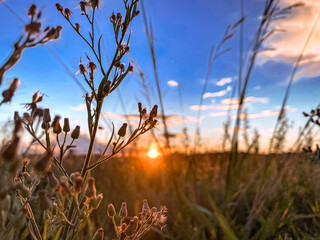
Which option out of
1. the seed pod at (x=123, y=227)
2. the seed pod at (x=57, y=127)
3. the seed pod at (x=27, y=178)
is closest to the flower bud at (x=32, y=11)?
the seed pod at (x=57, y=127)

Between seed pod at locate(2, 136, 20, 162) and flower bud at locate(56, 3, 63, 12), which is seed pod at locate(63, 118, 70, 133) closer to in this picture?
seed pod at locate(2, 136, 20, 162)

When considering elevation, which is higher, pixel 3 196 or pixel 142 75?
pixel 142 75

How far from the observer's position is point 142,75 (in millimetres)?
2594

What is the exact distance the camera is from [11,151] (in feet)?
2.72

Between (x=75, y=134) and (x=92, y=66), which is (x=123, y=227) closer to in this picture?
(x=75, y=134)

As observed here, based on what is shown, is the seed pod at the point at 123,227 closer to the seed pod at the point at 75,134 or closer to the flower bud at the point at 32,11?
the seed pod at the point at 75,134

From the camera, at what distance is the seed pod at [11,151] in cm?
82

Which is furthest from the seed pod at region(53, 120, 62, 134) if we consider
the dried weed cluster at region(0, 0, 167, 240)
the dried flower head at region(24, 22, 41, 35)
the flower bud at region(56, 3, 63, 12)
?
the flower bud at region(56, 3, 63, 12)

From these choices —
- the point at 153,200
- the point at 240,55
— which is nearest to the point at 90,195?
the point at 240,55

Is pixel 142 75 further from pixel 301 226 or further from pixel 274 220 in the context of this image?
pixel 301 226

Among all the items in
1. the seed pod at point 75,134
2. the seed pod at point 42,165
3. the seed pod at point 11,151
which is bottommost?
the seed pod at point 42,165

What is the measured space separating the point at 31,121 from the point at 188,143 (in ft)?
10.9

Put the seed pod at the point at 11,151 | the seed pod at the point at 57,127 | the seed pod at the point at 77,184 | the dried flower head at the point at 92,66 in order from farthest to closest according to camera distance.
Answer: the dried flower head at the point at 92,66, the seed pod at the point at 57,127, the seed pod at the point at 77,184, the seed pod at the point at 11,151

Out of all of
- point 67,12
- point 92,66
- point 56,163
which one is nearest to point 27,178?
point 56,163
